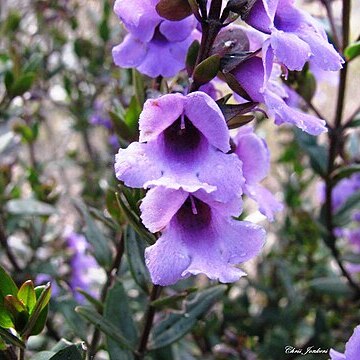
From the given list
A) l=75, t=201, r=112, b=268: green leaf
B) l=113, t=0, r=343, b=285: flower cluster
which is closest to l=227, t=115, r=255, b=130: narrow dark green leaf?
l=113, t=0, r=343, b=285: flower cluster

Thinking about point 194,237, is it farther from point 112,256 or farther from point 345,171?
point 345,171

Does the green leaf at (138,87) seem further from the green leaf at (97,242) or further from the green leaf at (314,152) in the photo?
the green leaf at (314,152)

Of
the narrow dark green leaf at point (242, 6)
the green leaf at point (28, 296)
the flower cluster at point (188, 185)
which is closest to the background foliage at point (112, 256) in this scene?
the green leaf at point (28, 296)

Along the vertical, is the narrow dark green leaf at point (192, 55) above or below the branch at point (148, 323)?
above

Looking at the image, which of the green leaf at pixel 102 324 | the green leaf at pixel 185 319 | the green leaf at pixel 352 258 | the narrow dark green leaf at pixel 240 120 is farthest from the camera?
the green leaf at pixel 352 258

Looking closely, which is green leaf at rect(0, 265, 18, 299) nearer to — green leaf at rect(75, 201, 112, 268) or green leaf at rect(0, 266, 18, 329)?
green leaf at rect(0, 266, 18, 329)
